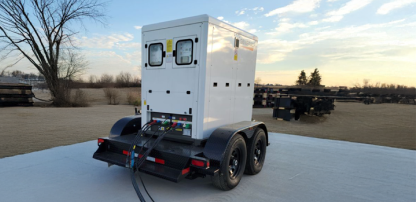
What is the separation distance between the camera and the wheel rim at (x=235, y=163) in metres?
3.52

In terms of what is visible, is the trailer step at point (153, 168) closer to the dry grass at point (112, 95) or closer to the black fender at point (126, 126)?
the black fender at point (126, 126)

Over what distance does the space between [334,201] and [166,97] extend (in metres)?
3.18

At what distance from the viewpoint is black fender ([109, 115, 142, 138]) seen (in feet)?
13.7

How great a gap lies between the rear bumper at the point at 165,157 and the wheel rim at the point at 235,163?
21.6 inches

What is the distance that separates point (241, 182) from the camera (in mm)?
3740

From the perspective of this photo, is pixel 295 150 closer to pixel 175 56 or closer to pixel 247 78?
pixel 247 78

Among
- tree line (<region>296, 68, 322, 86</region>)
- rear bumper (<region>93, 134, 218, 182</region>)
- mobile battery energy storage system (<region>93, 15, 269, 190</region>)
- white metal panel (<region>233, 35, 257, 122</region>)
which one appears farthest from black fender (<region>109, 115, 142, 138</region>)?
tree line (<region>296, 68, 322, 86</region>)

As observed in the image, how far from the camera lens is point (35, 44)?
1633 centimetres

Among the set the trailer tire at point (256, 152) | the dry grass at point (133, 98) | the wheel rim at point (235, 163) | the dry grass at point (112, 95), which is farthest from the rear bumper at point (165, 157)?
the dry grass at point (112, 95)

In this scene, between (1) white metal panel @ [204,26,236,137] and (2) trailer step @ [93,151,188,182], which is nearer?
(2) trailer step @ [93,151,188,182]

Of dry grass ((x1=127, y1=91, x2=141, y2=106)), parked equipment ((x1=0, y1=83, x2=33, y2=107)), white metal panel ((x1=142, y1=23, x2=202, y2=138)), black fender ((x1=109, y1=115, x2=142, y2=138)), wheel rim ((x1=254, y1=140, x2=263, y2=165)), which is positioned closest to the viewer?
white metal panel ((x1=142, y1=23, x2=202, y2=138))

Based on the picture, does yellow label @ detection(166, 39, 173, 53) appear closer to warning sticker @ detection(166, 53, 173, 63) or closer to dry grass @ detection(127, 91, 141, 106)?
warning sticker @ detection(166, 53, 173, 63)

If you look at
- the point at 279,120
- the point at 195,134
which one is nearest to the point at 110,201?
the point at 195,134

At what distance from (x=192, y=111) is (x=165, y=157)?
86 cm
